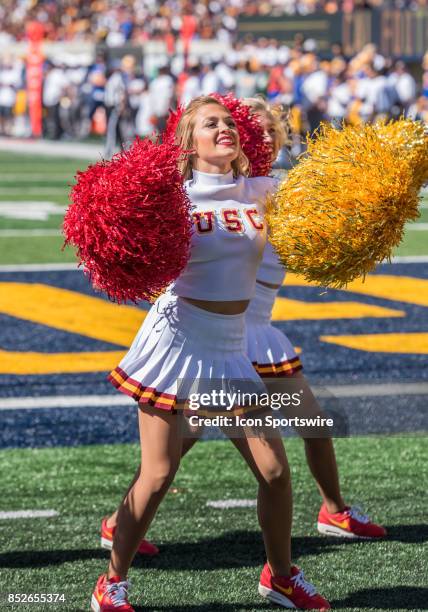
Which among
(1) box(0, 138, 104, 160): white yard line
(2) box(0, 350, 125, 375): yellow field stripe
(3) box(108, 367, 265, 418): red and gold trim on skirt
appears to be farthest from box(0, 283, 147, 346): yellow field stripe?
(1) box(0, 138, 104, 160): white yard line

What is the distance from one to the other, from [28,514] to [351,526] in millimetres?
1123

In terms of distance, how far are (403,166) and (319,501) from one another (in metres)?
1.69

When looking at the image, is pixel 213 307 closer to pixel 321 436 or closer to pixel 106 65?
pixel 321 436

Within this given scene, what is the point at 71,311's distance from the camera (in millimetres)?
8578

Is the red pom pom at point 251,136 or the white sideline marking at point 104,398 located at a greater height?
the red pom pom at point 251,136

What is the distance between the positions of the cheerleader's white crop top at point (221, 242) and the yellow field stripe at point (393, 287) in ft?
17.4

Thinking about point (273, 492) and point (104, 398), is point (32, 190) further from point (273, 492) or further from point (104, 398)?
point (273, 492)

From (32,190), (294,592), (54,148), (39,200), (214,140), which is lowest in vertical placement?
(54,148)

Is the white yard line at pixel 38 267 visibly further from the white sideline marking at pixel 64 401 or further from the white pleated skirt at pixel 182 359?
the white pleated skirt at pixel 182 359

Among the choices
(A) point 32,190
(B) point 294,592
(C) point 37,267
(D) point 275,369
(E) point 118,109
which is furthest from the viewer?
(E) point 118,109

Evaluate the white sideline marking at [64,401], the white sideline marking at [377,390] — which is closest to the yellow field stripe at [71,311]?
the white sideline marking at [64,401]

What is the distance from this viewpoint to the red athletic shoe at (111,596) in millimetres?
3486

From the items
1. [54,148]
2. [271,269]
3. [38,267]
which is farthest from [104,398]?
[54,148]

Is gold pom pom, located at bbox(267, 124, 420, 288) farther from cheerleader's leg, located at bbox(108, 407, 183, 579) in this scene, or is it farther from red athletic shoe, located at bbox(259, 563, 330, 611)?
red athletic shoe, located at bbox(259, 563, 330, 611)
